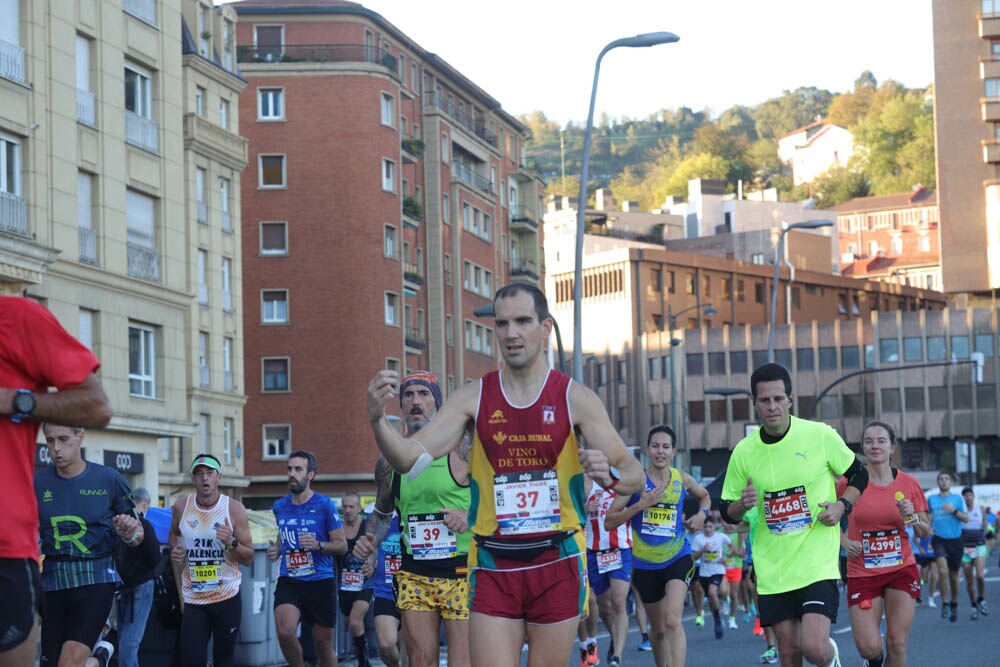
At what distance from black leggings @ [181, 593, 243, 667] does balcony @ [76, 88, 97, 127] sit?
25.6 meters

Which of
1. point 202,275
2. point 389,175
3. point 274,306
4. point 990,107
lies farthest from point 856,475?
point 990,107

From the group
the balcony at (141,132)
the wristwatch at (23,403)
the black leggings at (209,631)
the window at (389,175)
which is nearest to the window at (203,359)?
the balcony at (141,132)

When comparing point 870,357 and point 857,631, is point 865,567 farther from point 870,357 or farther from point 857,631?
point 870,357

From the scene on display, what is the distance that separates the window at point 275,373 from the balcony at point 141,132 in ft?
99.7

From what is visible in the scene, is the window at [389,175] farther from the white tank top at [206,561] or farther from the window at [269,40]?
the white tank top at [206,561]

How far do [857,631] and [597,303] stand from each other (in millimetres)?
101523

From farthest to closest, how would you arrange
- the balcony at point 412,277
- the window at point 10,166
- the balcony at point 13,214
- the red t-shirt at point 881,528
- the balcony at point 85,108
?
the balcony at point 412,277
the balcony at point 85,108
the window at point 10,166
the balcony at point 13,214
the red t-shirt at point 881,528

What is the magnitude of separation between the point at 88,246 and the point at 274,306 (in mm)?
33697

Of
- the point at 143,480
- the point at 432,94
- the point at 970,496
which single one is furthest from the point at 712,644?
the point at 432,94

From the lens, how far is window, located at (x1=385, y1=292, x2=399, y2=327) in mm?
73375

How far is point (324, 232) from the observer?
71625mm

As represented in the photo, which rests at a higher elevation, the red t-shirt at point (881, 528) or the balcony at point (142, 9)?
the balcony at point (142, 9)

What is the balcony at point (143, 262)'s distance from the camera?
131 feet

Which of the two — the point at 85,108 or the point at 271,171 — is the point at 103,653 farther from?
the point at 271,171
